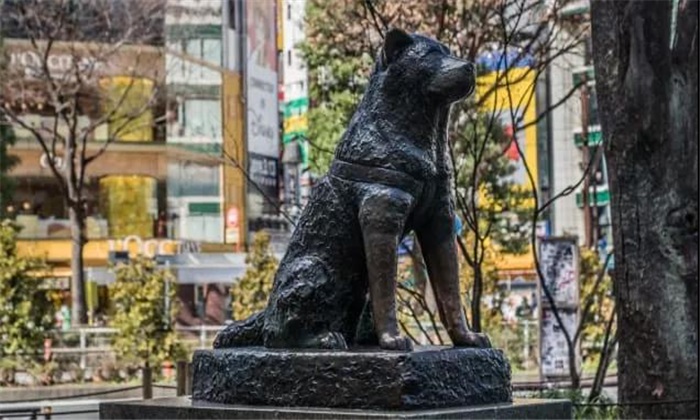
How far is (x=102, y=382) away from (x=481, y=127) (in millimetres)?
9047

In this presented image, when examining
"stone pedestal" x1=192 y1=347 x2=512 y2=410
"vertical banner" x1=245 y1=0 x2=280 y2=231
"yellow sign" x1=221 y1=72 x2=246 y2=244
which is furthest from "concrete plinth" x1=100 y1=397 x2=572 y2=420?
"yellow sign" x1=221 y1=72 x2=246 y2=244

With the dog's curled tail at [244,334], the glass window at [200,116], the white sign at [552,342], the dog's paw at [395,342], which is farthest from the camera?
the glass window at [200,116]

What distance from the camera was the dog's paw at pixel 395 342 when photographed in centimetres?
506

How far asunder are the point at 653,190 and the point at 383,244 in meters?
5.72

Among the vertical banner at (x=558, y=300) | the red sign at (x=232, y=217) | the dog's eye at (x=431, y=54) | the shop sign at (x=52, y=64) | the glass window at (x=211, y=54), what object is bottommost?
the vertical banner at (x=558, y=300)

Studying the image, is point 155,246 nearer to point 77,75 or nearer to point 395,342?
point 77,75

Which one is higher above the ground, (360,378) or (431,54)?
(431,54)

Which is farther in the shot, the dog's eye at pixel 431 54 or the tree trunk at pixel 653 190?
the tree trunk at pixel 653 190

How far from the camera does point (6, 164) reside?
33281 mm

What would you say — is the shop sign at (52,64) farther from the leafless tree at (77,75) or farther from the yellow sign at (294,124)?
the yellow sign at (294,124)

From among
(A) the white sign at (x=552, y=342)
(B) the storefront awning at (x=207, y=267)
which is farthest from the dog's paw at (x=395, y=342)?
(B) the storefront awning at (x=207, y=267)

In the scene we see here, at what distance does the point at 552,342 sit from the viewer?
61.6 ft

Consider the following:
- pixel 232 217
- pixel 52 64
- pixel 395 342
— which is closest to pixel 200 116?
pixel 232 217

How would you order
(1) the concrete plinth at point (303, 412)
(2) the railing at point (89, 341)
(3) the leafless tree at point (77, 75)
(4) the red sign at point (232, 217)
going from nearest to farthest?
(1) the concrete plinth at point (303, 412) < (2) the railing at point (89, 341) < (3) the leafless tree at point (77, 75) < (4) the red sign at point (232, 217)
